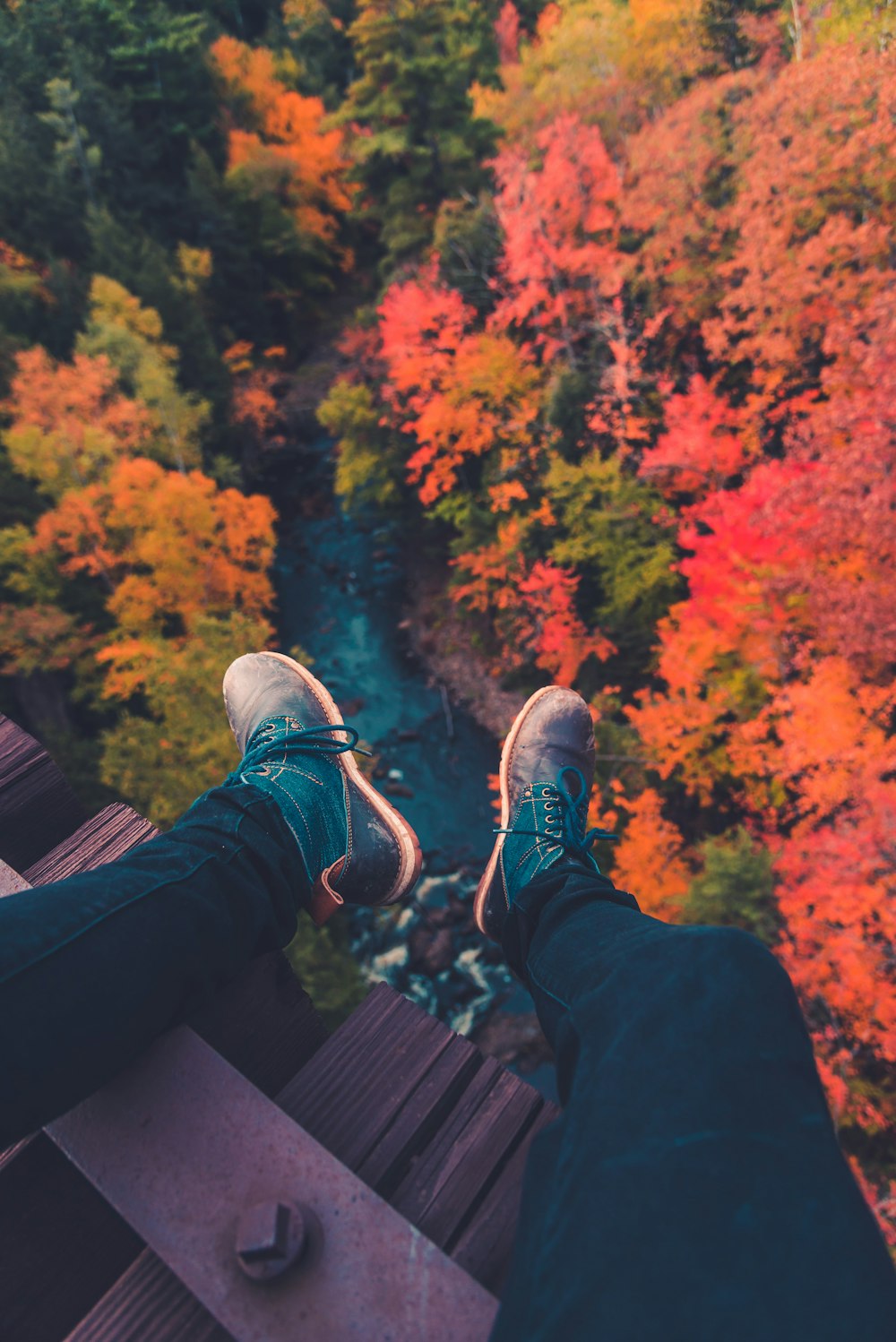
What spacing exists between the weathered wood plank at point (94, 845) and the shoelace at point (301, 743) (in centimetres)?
73

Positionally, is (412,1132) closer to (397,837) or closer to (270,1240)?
(270,1240)

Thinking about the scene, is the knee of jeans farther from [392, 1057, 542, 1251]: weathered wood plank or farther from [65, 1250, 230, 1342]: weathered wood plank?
[65, 1250, 230, 1342]: weathered wood plank

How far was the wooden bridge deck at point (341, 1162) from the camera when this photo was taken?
0.75 m

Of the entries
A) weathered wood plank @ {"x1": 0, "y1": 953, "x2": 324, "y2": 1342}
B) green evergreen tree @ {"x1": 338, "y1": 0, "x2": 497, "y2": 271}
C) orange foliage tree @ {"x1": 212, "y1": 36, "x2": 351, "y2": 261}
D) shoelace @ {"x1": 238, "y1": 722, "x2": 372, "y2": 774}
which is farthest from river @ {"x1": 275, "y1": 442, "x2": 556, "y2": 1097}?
orange foliage tree @ {"x1": 212, "y1": 36, "x2": 351, "y2": 261}

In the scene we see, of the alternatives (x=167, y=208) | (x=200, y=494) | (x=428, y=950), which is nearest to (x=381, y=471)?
(x=200, y=494)

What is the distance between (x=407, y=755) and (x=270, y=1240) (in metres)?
13.0

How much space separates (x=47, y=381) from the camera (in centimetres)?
1424

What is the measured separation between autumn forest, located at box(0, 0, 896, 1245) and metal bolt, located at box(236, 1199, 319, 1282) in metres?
7.57

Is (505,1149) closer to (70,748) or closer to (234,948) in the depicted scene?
(234,948)

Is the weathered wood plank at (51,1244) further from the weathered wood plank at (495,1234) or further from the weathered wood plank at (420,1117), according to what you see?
the weathered wood plank at (495,1234)

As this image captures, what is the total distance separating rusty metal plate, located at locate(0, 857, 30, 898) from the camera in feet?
3.79

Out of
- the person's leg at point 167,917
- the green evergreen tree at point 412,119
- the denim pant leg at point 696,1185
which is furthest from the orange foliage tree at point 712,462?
the denim pant leg at point 696,1185

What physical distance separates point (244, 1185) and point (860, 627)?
8394 mm

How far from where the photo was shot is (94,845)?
4.27ft
